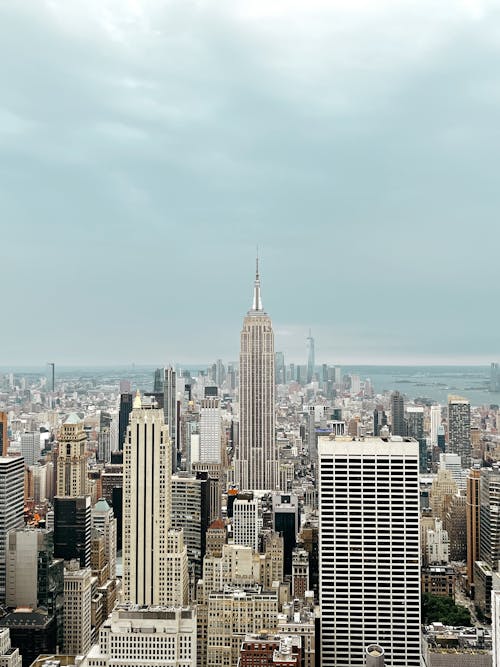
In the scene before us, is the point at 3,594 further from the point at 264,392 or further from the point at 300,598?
the point at 264,392

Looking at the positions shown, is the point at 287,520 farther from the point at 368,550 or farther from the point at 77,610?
the point at 77,610

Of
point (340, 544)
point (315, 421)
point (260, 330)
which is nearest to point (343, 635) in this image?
point (340, 544)

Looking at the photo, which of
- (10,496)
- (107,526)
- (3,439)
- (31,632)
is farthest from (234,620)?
(3,439)

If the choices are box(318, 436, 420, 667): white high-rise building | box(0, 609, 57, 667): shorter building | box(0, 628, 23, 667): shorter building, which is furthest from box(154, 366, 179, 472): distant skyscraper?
box(0, 628, 23, 667): shorter building

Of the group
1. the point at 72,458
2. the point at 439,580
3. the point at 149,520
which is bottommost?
the point at 439,580

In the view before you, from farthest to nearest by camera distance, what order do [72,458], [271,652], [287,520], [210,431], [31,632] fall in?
1. [210,431]
2. [72,458]
3. [287,520]
4. [31,632]
5. [271,652]

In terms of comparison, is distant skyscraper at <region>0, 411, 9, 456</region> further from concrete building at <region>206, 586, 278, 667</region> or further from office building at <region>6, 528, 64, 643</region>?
concrete building at <region>206, 586, 278, 667</region>

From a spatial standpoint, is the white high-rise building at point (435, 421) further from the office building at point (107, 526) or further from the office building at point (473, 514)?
the office building at point (107, 526)
